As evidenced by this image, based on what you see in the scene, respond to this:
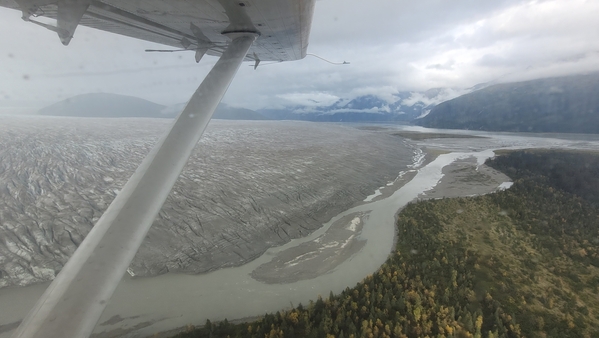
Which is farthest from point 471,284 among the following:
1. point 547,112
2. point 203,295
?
point 547,112

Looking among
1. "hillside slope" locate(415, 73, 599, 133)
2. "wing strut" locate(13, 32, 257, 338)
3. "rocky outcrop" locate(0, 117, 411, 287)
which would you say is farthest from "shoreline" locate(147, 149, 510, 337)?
"hillside slope" locate(415, 73, 599, 133)

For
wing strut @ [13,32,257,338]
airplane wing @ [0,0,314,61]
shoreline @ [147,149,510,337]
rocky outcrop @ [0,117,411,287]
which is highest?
airplane wing @ [0,0,314,61]

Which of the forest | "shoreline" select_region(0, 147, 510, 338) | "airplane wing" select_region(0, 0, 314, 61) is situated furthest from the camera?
"shoreline" select_region(0, 147, 510, 338)

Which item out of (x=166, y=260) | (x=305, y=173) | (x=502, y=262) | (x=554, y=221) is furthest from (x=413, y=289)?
(x=305, y=173)

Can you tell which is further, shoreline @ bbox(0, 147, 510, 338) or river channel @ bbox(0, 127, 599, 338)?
shoreline @ bbox(0, 147, 510, 338)

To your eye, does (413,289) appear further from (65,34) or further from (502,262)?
(65,34)

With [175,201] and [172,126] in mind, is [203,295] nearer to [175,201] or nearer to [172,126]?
[175,201]

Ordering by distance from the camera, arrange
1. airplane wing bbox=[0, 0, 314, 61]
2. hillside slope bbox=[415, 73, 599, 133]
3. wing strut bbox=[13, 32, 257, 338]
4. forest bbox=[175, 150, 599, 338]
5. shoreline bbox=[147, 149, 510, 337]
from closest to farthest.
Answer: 1. wing strut bbox=[13, 32, 257, 338]
2. airplane wing bbox=[0, 0, 314, 61]
3. forest bbox=[175, 150, 599, 338]
4. shoreline bbox=[147, 149, 510, 337]
5. hillside slope bbox=[415, 73, 599, 133]

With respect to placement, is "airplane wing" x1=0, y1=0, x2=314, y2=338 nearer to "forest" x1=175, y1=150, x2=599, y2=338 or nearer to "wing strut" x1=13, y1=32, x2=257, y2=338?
"wing strut" x1=13, y1=32, x2=257, y2=338
